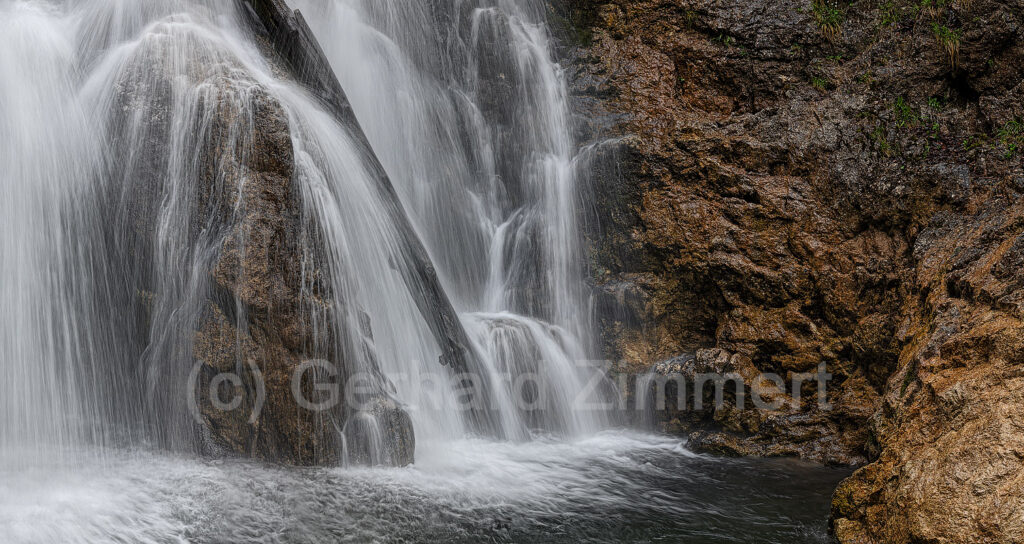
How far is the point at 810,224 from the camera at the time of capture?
8.31 metres

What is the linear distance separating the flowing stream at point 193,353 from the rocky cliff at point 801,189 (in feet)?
4.24

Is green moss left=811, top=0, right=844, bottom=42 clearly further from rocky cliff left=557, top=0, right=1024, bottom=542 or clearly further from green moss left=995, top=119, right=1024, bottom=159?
green moss left=995, top=119, right=1024, bottom=159

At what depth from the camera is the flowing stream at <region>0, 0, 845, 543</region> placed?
18.2ft

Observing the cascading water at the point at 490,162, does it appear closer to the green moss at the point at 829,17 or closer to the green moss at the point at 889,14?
the green moss at the point at 829,17

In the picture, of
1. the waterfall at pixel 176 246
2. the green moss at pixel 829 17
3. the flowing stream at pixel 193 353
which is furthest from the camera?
the green moss at pixel 829 17

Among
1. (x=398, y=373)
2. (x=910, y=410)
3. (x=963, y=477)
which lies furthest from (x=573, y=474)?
(x=963, y=477)

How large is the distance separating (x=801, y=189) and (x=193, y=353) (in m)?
6.95

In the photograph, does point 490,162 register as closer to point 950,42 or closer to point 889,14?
point 889,14

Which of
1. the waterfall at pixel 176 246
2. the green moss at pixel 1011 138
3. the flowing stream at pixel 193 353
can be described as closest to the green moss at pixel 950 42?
the green moss at pixel 1011 138

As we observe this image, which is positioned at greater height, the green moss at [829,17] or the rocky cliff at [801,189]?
the green moss at [829,17]

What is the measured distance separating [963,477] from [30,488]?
261 inches

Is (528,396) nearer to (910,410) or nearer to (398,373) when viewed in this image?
(398,373)

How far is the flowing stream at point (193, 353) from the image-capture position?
554cm

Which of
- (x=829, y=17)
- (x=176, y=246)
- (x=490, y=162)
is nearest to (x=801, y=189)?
(x=829, y=17)
